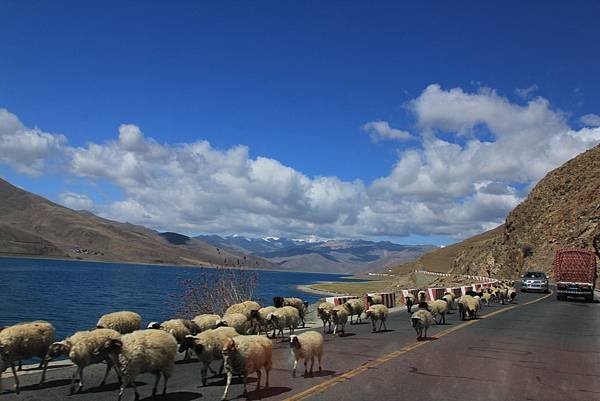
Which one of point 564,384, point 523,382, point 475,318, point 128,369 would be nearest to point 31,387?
point 128,369

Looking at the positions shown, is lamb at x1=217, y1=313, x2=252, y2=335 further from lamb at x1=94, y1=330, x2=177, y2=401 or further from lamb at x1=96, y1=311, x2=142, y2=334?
lamb at x1=94, y1=330, x2=177, y2=401

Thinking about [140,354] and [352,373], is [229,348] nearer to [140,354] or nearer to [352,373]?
[140,354]

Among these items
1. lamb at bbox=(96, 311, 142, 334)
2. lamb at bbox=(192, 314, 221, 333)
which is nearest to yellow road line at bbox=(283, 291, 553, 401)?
lamb at bbox=(192, 314, 221, 333)

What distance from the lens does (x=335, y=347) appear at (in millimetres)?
15711

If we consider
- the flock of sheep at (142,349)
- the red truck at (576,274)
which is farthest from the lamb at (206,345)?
the red truck at (576,274)

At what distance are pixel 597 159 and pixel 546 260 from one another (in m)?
26.3

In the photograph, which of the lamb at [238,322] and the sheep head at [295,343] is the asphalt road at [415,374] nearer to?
the sheep head at [295,343]

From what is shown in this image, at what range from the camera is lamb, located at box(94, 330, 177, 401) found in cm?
979

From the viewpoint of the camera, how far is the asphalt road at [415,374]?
10.0 metres

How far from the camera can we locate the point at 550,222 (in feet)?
281

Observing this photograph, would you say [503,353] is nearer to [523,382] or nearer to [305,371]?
[523,382]

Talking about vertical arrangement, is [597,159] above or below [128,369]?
above

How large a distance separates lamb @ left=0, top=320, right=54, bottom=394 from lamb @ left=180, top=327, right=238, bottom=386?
10.5ft

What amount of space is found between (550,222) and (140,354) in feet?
291
